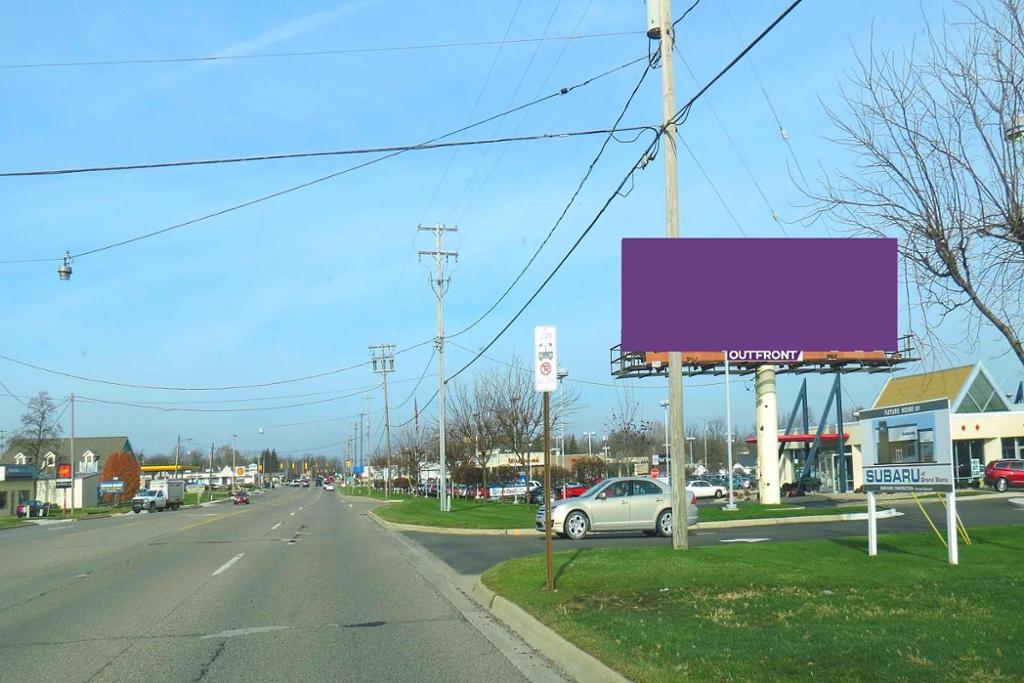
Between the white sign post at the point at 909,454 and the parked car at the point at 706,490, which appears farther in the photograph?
the parked car at the point at 706,490

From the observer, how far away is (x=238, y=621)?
11672 mm

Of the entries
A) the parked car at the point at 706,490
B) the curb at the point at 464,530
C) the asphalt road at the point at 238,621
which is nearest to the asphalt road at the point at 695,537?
the curb at the point at 464,530

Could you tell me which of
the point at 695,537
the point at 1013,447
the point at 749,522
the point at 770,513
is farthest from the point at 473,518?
the point at 1013,447

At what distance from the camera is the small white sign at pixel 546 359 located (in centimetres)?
1199

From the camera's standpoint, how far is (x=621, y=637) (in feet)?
28.6

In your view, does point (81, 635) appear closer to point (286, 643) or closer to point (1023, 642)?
point (286, 643)

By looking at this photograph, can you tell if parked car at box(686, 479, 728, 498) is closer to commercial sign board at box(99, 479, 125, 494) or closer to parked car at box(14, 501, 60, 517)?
A: parked car at box(14, 501, 60, 517)

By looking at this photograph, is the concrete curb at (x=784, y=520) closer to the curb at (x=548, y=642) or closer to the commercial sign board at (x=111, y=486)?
the curb at (x=548, y=642)

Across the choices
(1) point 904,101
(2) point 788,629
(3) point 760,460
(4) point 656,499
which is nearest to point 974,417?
(3) point 760,460

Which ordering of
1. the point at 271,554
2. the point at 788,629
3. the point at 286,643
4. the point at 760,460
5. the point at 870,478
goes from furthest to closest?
the point at 760,460 < the point at 271,554 < the point at 870,478 < the point at 286,643 < the point at 788,629

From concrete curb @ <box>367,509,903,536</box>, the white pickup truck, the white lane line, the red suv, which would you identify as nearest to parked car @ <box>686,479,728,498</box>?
the red suv

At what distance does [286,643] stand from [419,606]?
296cm

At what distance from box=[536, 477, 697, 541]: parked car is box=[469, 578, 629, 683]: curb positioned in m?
9.26

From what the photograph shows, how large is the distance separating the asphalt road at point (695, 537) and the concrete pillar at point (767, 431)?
23.1ft
